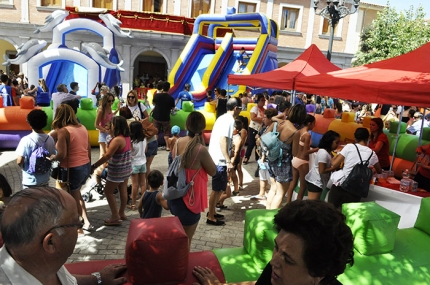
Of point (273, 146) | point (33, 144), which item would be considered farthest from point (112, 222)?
point (273, 146)

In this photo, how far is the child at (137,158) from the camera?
4793 mm

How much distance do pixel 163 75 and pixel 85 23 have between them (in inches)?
496

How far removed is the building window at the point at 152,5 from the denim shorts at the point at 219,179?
19629mm

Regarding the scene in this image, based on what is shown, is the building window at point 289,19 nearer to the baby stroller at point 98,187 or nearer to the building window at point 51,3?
the building window at point 51,3

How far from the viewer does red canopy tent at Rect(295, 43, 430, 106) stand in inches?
175

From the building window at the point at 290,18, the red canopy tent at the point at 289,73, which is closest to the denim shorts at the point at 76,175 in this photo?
the red canopy tent at the point at 289,73

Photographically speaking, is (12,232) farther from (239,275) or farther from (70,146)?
(70,146)

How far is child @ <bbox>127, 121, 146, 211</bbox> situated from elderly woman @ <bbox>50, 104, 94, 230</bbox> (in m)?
0.79

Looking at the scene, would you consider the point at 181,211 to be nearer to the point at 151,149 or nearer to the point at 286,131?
the point at 286,131

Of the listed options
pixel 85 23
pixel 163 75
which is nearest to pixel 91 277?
pixel 85 23

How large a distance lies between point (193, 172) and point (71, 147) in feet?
5.10

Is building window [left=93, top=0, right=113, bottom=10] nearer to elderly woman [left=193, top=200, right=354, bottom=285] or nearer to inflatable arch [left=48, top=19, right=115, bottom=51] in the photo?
inflatable arch [left=48, top=19, right=115, bottom=51]

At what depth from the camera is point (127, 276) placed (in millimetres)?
2371

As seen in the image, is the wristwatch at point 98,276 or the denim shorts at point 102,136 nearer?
the wristwatch at point 98,276
